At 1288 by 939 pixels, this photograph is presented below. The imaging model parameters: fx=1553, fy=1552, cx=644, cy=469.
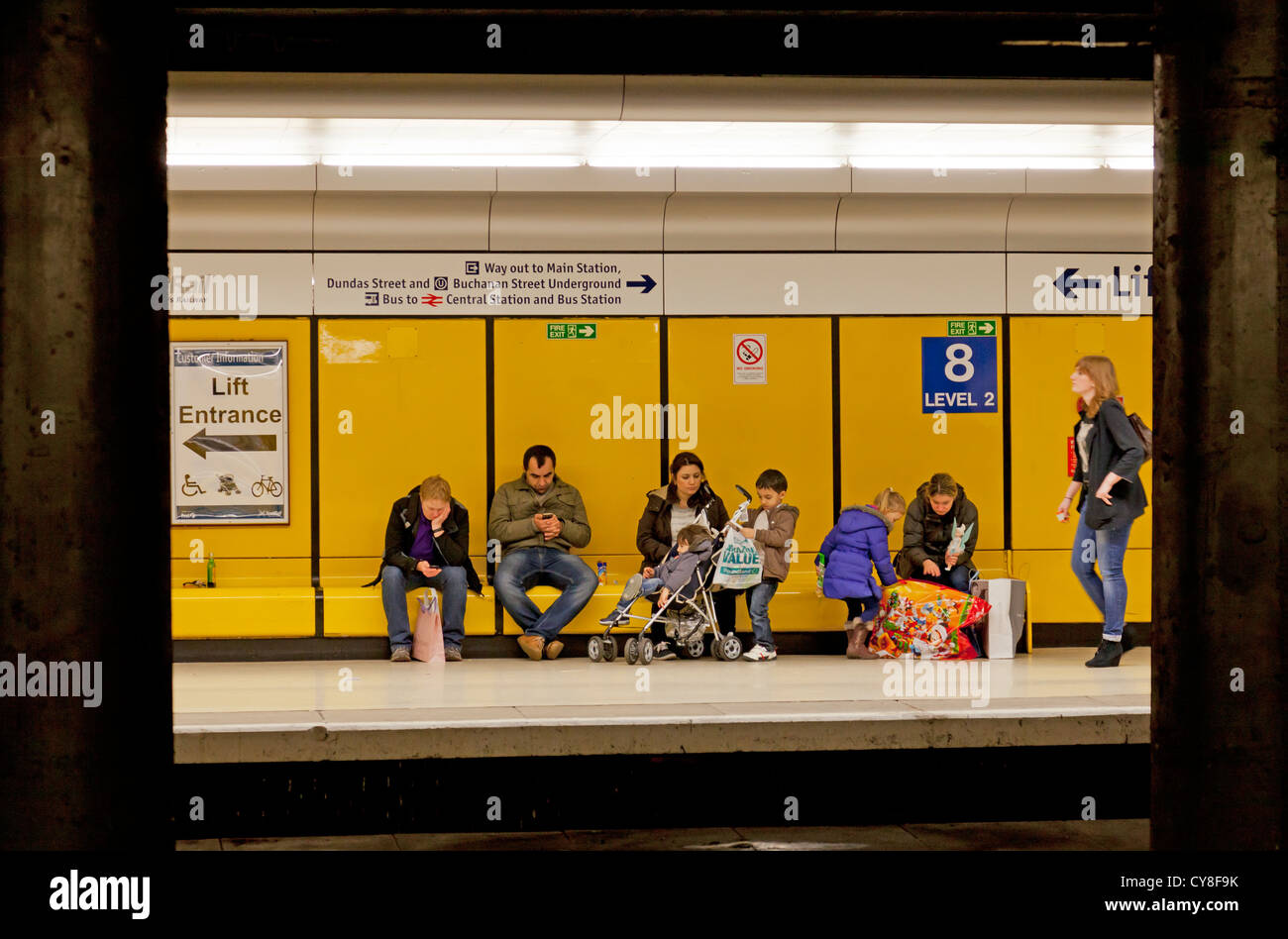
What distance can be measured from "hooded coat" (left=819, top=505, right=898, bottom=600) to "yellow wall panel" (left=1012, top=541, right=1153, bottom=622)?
1.47 metres

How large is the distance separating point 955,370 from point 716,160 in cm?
248

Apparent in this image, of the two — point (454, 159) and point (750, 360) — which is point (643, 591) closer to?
point (750, 360)

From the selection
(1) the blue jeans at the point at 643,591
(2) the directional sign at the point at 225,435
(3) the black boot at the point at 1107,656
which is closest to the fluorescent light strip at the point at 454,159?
(2) the directional sign at the point at 225,435

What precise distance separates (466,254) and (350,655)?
2.80 meters

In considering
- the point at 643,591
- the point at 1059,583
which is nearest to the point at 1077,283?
the point at 1059,583

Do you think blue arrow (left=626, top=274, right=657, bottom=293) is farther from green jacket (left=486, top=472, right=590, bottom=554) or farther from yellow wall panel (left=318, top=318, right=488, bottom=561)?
green jacket (left=486, top=472, right=590, bottom=554)

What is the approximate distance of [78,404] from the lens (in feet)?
11.5

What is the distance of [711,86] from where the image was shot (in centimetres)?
774

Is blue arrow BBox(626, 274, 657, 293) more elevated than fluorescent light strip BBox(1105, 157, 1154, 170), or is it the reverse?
fluorescent light strip BBox(1105, 157, 1154, 170)

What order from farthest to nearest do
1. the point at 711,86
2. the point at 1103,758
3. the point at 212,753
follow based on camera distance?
the point at 711,86
the point at 1103,758
the point at 212,753

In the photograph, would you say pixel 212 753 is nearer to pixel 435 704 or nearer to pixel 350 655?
pixel 435 704

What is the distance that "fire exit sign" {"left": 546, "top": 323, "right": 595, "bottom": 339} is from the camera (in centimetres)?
1063

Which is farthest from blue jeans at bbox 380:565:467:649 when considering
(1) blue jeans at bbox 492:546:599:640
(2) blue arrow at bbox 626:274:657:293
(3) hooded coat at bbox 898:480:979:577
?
(3) hooded coat at bbox 898:480:979:577
